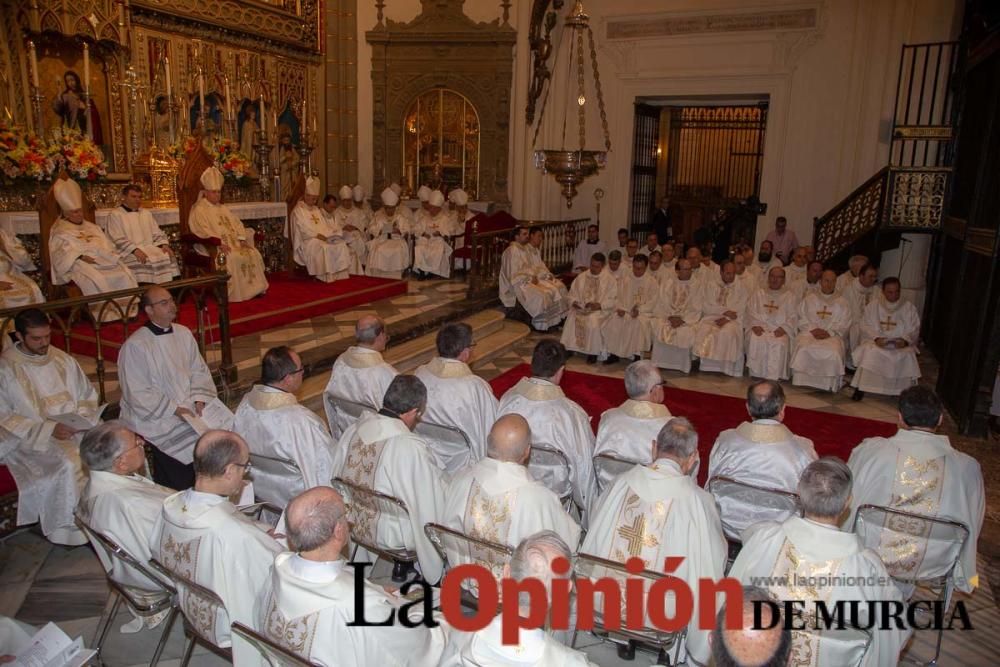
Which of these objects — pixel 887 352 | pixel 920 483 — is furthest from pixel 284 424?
pixel 887 352

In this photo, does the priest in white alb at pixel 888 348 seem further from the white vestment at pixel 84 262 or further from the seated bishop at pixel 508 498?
the white vestment at pixel 84 262

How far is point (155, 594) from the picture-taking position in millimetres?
3359

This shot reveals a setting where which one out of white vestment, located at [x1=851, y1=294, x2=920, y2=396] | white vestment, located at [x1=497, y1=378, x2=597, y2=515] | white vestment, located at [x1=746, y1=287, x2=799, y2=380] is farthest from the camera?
white vestment, located at [x1=746, y1=287, x2=799, y2=380]

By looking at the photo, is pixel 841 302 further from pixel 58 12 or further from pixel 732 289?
pixel 58 12

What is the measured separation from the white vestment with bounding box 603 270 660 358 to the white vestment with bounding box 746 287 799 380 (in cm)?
129

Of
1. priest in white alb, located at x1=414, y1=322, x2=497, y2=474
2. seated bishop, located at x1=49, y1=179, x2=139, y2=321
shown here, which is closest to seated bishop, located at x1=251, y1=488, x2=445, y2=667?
priest in white alb, located at x1=414, y1=322, x2=497, y2=474

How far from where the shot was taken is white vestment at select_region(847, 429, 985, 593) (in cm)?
381

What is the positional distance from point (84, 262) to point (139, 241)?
113 cm

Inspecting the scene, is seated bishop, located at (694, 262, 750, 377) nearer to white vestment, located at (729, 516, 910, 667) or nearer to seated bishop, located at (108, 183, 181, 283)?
white vestment, located at (729, 516, 910, 667)

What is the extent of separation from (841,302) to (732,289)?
135 centimetres

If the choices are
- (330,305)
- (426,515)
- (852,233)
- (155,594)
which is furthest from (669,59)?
(155,594)

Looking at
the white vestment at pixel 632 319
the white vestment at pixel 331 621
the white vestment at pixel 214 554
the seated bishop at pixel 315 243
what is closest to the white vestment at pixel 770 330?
the white vestment at pixel 632 319

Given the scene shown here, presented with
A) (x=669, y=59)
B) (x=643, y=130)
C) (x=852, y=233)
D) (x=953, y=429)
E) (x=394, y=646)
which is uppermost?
(x=669, y=59)

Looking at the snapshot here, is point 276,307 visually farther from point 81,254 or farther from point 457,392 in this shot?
point 457,392
